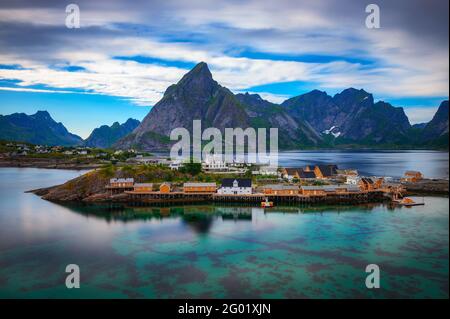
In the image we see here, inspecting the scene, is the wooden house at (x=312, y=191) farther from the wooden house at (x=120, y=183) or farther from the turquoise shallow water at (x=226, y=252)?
the wooden house at (x=120, y=183)

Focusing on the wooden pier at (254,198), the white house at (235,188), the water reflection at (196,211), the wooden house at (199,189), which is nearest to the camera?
the water reflection at (196,211)

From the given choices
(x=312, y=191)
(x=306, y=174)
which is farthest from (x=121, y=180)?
(x=306, y=174)

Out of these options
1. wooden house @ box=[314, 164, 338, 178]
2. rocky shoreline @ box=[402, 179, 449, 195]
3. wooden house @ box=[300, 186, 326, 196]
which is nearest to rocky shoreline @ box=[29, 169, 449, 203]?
rocky shoreline @ box=[402, 179, 449, 195]

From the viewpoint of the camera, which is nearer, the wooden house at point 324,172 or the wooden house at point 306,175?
the wooden house at point 306,175

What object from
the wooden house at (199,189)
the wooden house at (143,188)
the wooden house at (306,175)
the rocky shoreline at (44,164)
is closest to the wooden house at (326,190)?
the wooden house at (306,175)

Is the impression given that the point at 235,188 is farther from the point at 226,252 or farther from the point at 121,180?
the point at 226,252
